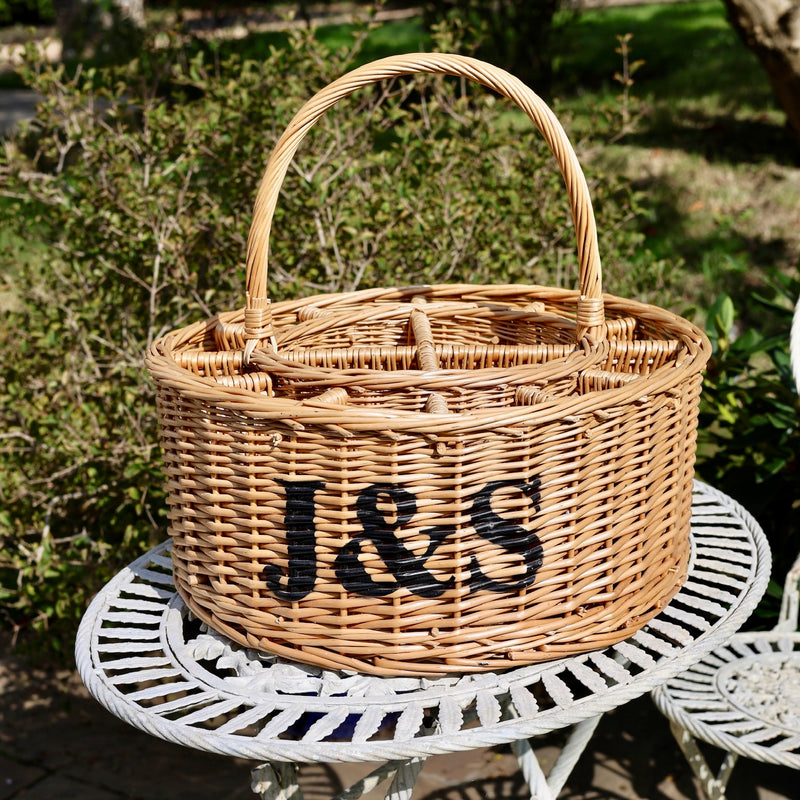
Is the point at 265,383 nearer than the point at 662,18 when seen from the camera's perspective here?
Yes

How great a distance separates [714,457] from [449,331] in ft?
3.54

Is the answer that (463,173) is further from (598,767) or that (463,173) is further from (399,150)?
(598,767)

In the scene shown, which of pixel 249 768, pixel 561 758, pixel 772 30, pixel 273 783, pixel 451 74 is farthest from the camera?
pixel 772 30

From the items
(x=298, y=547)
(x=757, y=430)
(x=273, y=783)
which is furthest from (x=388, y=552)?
(x=757, y=430)

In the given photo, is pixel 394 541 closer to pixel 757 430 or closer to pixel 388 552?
pixel 388 552

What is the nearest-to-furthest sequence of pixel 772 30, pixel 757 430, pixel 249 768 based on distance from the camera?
1. pixel 757 430
2. pixel 249 768
3. pixel 772 30

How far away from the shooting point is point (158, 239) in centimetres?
241

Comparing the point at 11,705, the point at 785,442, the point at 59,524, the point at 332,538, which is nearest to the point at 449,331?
the point at 332,538

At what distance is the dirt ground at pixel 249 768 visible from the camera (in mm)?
2363

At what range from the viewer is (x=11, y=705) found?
2.76 m

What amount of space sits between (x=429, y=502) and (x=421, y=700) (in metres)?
0.25

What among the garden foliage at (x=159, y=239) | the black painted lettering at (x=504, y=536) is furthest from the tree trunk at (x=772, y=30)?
the black painted lettering at (x=504, y=536)

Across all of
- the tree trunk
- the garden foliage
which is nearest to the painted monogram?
the garden foliage

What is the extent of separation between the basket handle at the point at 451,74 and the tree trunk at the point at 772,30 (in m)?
2.61
